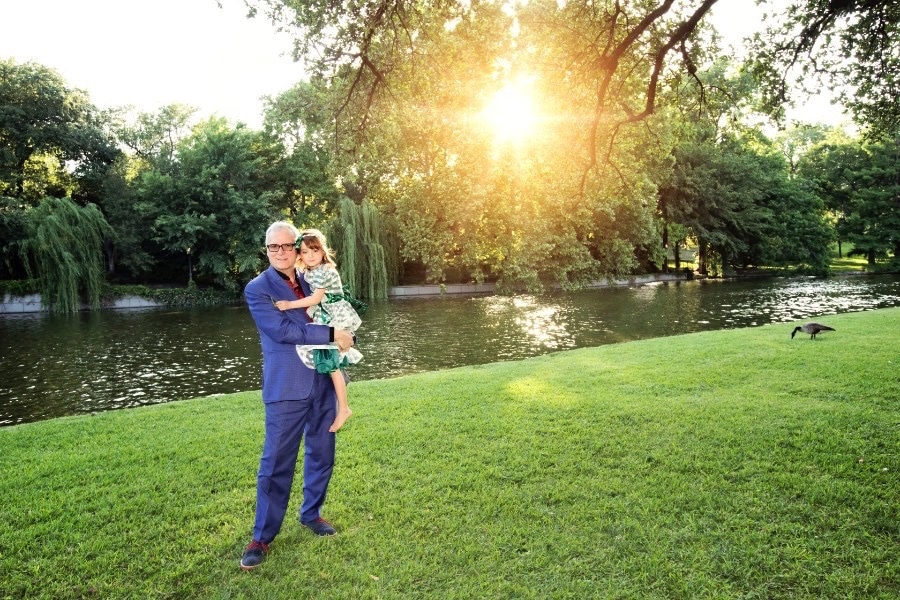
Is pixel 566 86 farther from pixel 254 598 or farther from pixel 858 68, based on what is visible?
pixel 254 598

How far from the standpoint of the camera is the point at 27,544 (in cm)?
351

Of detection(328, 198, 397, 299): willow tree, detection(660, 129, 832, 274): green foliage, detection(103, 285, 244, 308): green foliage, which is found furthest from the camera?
detection(660, 129, 832, 274): green foliage

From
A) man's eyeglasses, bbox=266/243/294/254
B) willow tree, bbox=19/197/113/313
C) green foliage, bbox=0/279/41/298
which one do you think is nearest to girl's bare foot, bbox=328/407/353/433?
man's eyeglasses, bbox=266/243/294/254

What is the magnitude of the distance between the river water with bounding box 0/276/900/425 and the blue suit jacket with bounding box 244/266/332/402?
8.82 meters

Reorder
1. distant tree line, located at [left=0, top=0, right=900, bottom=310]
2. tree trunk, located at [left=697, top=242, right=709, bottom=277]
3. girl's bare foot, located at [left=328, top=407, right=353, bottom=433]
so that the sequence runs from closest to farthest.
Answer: girl's bare foot, located at [left=328, top=407, right=353, bottom=433] → distant tree line, located at [left=0, top=0, right=900, bottom=310] → tree trunk, located at [left=697, top=242, right=709, bottom=277]

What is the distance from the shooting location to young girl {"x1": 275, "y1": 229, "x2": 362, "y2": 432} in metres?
3.29

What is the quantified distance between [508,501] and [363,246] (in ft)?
86.4

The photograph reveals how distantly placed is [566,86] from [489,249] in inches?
734

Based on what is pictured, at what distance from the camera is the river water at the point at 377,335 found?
1188cm

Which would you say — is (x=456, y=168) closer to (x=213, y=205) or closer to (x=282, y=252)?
(x=282, y=252)

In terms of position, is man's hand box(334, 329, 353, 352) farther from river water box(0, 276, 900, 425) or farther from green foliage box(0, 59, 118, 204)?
green foliage box(0, 59, 118, 204)

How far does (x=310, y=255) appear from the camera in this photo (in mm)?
3328

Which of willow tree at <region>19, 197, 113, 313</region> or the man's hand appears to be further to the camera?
willow tree at <region>19, 197, 113, 313</region>

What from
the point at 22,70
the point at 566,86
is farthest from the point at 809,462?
the point at 22,70
